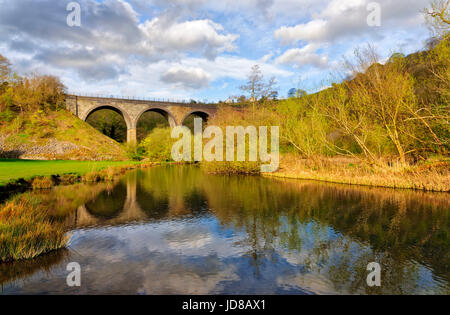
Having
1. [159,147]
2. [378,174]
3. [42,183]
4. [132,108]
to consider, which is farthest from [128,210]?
[132,108]

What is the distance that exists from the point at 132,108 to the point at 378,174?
4699 centimetres

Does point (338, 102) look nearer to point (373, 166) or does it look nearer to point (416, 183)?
point (373, 166)

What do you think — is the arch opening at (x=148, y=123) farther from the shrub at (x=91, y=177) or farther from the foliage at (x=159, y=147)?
the shrub at (x=91, y=177)

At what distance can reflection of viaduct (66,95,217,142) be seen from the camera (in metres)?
48.2

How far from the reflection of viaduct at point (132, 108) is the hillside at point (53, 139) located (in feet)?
7.70

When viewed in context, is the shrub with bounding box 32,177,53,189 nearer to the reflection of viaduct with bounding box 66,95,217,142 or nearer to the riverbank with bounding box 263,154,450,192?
the riverbank with bounding box 263,154,450,192

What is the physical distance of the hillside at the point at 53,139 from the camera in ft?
121

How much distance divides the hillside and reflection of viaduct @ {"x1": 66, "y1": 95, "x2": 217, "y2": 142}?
235cm

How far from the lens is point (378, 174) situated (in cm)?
1541

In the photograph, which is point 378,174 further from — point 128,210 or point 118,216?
point 118,216

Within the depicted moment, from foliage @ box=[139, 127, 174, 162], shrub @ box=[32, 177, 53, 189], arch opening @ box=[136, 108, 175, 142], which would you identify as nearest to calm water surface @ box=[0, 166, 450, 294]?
shrub @ box=[32, 177, 53, 189]
